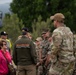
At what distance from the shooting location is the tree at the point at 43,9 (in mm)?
48812

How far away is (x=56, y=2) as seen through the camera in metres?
49.0

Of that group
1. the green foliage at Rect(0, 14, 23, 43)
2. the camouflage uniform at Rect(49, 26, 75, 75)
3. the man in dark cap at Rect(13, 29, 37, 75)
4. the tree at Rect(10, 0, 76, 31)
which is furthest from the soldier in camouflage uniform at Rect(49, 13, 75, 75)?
the tree at Rect(10, 0, 76, 31)

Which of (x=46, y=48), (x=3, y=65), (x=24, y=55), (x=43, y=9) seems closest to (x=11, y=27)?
(x=43, y=9)

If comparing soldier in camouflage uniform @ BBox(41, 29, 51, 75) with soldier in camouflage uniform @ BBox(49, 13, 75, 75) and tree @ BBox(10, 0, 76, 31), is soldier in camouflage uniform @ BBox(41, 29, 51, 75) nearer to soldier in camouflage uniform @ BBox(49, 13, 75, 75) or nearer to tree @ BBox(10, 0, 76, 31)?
soldier in camouflage uniform @ BBox(49, 13, 75, 75)

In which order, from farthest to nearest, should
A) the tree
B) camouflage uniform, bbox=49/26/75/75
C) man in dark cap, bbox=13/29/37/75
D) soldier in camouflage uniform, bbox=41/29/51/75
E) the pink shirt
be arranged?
the tree → soldier in camouflage uniform, bbox=41/29/51/75 → man in dark cap, bbox=13/29/37/75 → the pink shirt → camouflage uniform, bbox=49/26/75/75

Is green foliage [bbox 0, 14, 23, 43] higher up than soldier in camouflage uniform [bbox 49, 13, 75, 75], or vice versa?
soldier in camouflage uniform [bbox 49, 13, 75, 75]

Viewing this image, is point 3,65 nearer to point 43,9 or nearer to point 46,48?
point 46,48

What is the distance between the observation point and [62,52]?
9.32 meters

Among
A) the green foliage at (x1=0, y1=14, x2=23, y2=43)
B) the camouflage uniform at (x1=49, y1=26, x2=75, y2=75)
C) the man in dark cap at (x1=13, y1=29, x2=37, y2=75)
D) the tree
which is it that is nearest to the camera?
the camouflage uniform at (x1=49, y1=26, x2=75, y2=75)

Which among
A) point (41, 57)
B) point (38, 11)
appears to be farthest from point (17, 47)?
point (38, 11)

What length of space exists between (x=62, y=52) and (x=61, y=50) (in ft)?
0.17

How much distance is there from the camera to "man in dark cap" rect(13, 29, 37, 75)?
11648 millimetres

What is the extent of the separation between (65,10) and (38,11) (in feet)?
10.6

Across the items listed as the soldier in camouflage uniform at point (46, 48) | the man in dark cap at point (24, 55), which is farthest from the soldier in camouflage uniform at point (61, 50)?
the soldier in camouflage uniform at point (46, 48)
